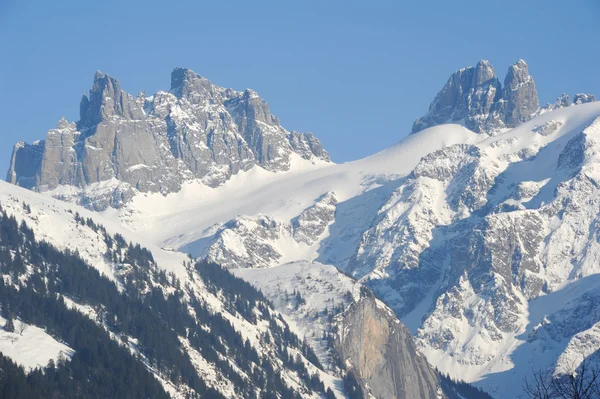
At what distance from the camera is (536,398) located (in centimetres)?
11450

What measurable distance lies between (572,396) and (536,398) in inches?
135

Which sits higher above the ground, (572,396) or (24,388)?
(24,388)

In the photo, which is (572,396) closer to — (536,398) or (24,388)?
(536,398)

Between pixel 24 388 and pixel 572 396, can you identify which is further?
pixel 24 388

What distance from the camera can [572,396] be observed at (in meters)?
112

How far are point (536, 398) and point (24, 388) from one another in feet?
327

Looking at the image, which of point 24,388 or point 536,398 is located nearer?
point 536,398

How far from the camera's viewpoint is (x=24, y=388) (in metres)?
198

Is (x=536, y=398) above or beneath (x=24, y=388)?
beneath

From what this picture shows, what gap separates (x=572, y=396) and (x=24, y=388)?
103 m

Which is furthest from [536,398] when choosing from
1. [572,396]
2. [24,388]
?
[24,388]
